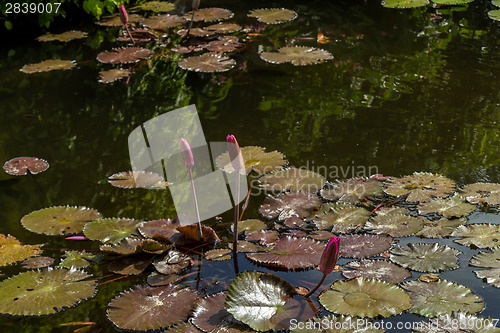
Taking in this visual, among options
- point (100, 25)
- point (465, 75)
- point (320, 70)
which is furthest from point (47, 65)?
point (465, 75)

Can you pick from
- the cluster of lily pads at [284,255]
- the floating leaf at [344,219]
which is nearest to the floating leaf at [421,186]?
the cluster of lily pads at [284,255]

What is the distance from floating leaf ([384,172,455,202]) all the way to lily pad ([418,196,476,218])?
0.15 ft

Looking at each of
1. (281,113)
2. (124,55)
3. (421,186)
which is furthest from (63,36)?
(421,186)

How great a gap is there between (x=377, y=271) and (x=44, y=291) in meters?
1.15

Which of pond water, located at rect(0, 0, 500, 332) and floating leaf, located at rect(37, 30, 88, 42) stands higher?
floating leaf, located at rect(37, 30, 88, 42)

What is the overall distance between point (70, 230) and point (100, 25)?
11.4 feet

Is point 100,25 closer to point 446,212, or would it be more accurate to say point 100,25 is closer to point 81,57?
point 81,57

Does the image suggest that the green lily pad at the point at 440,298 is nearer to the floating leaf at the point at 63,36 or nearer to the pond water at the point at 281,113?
the pond water at the point at 281,113

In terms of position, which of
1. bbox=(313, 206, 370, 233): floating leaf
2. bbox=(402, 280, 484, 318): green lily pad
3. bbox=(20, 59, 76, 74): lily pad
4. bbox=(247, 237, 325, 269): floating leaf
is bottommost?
bbox=(313, 206, 370, 233): floating leaf

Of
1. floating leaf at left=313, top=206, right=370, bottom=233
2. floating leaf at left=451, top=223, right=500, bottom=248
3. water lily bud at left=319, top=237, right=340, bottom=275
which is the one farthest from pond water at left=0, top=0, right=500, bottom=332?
water lily bud at left=319, top=237, right=340, bottom=275

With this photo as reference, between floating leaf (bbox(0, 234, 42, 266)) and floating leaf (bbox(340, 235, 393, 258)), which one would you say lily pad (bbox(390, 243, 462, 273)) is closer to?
floating leaf (bbox(340, 235, 393, 258))

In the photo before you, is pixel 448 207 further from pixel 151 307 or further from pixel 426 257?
pixel 151 307

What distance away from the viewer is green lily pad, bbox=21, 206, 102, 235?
2.21 m

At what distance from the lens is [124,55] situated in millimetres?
4184
